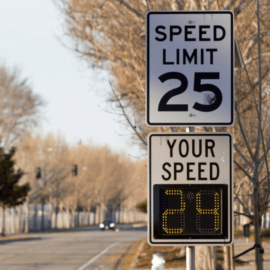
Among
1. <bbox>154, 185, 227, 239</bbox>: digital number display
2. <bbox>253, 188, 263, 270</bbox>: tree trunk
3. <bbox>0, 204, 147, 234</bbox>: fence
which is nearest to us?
<bbox>154, 185, 227, 239</bbox>: digital number display

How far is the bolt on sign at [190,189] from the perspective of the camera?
2973 mm

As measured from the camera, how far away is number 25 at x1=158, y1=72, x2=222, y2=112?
3.11 m

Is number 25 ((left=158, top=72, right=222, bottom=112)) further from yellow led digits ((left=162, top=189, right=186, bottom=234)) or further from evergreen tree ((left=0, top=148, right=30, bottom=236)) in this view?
evergreen tree ((left=0, top=148, right=30, bottom=236))

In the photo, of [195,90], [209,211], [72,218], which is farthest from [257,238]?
[72,218]

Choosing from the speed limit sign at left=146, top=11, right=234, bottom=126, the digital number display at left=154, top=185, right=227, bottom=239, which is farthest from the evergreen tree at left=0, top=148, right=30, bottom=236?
the digital number display at left=154, top=185, right=227, bottom=239

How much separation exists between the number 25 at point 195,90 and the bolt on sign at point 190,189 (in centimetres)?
18

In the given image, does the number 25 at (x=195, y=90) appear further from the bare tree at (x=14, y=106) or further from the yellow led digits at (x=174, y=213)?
the bare tree at (x=14, y=106)

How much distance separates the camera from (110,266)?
1708 centimetres

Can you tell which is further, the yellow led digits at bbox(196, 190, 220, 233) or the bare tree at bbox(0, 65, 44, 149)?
the bare tree at bbox(0, 65, 44, 149)

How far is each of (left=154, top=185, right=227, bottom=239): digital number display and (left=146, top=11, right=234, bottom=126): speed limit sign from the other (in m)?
0.43

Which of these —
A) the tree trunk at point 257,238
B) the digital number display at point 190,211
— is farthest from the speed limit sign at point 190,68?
the tree trunk at point 257,238

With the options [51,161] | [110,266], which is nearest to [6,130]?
[51,161]

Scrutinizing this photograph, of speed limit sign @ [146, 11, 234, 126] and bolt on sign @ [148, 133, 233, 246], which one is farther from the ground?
speed limit sign @ [146, 11, 234, 126]

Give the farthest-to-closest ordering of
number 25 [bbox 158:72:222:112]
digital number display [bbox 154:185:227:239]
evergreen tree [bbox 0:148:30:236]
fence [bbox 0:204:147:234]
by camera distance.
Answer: fence [bbox 0:204:147:234]
evergreen tree [bbox 0:148:30:236]
number 25 [bbox 158:72:222:112]
digital number display [bbox 154:185:227:239]
